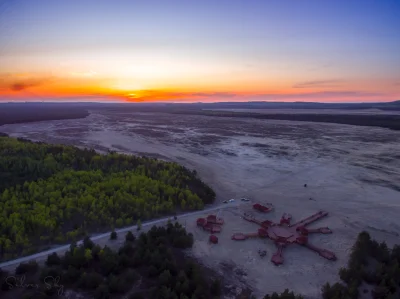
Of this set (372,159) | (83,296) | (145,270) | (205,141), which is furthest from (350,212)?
(205,141)

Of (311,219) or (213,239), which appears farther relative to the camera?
(311,219)

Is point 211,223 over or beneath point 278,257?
over

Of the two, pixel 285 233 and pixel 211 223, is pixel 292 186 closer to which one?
pixel 285 233

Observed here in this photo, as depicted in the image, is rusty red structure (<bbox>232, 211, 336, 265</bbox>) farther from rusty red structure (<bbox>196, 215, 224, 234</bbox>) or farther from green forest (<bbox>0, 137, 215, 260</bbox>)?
green forest (<bbox>0, 137, 215, 260</bbox>)

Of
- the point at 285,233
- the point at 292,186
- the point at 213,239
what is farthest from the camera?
the point at 292,186

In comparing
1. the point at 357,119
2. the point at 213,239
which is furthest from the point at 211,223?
the point at 357,119

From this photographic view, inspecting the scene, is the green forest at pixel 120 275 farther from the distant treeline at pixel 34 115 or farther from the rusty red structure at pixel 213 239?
the distant treeline at pixel 34 115

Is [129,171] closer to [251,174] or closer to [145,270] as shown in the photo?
[251,174]
